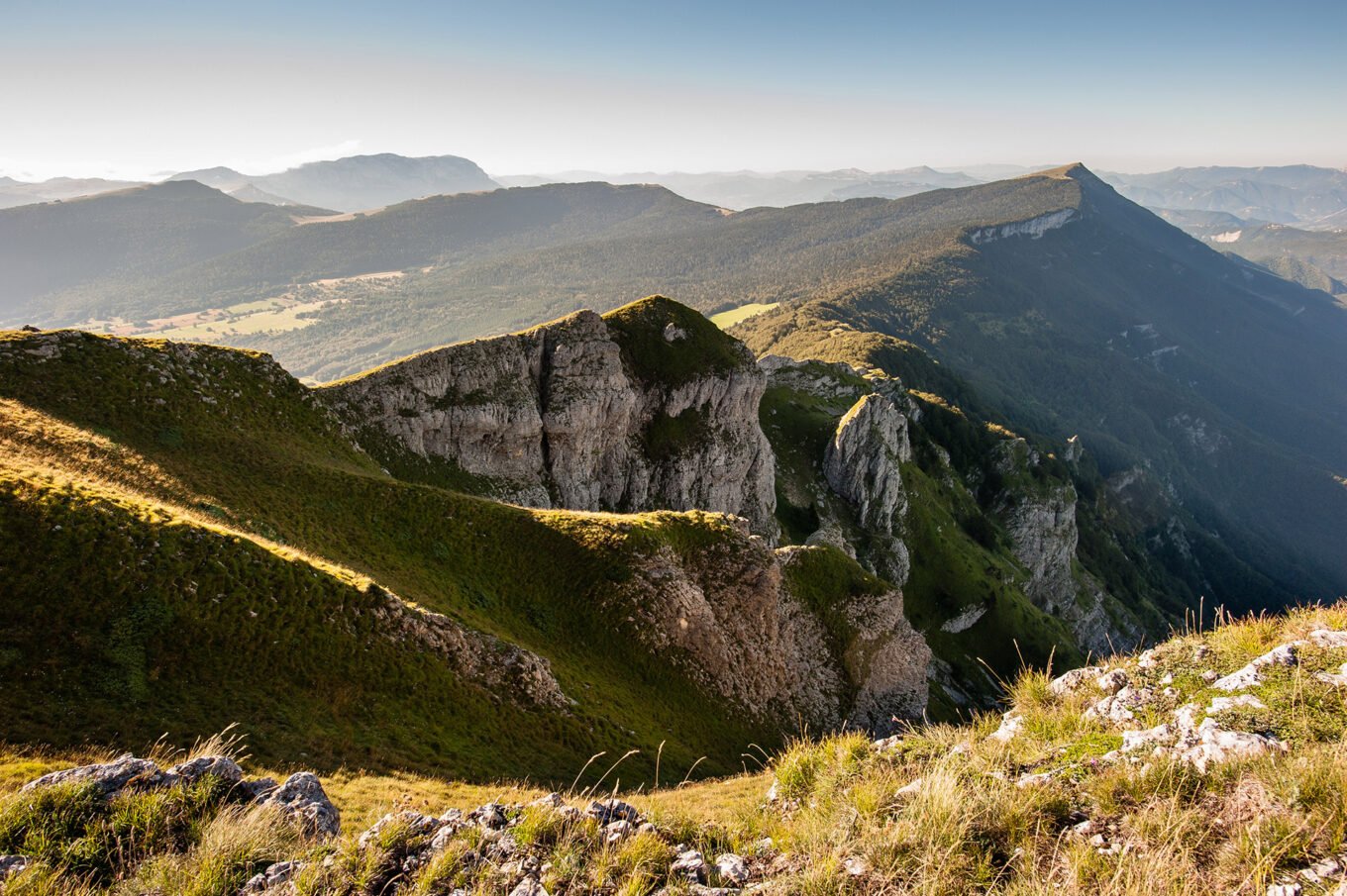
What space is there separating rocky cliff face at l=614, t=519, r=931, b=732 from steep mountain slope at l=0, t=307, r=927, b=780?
15cm

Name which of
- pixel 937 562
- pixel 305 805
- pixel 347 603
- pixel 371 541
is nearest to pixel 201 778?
pixel 305 805

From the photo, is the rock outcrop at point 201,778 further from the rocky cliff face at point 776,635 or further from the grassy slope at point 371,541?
the rocky cliff face at point 776,635

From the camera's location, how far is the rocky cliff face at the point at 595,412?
50594 mm

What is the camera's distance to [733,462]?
65.8 m

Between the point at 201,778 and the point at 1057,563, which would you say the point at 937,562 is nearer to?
the point at 1057,563

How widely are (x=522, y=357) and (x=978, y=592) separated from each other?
68.6 metres

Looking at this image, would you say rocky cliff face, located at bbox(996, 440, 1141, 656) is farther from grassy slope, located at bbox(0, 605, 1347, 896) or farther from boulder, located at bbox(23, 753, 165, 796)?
boulder, located at bbox(23, 753, 165, 796)

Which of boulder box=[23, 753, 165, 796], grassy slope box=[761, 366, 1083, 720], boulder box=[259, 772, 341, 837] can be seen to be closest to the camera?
boulder box=[23, 753, 165, 796]

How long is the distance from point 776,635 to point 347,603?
911 inches

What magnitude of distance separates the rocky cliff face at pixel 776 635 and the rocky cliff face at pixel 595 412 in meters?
24.7

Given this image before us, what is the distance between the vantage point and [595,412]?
57.5m

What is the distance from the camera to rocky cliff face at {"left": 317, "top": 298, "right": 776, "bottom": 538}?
5059 centimetres

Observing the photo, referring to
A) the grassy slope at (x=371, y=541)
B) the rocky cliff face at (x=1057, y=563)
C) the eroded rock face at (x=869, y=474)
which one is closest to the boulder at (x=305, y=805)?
the grassy slope at (x=371, y=541)

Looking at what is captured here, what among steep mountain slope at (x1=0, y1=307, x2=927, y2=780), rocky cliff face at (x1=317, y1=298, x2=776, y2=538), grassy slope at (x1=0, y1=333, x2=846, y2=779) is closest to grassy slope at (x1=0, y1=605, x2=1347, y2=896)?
steep mountain slope at (x1=0, y1=307, x2=927, y2=780)
